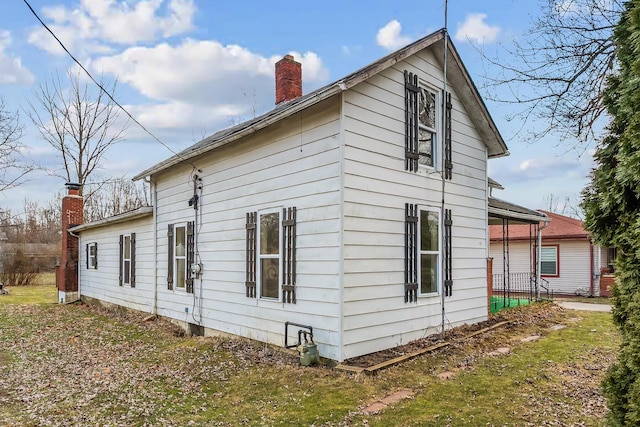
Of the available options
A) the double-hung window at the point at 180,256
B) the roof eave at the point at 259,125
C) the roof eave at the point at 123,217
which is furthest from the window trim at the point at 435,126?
the roof eave at the point at 123,217

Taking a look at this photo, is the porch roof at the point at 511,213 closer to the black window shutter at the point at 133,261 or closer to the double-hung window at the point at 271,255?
the double-hung window at the point at 271,255

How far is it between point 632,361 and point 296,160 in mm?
4866

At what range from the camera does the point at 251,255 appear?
7.44 meters

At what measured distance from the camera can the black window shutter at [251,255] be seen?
291 inches

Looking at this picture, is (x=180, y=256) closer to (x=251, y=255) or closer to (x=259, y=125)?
(x=251, y=255)

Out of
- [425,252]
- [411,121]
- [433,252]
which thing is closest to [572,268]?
[433,252]

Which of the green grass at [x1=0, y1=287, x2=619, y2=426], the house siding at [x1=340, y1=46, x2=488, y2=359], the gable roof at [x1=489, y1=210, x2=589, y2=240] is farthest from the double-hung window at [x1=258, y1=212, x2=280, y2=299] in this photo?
the gable roof at [x1=489, y1=210, x2=589, y2=240]

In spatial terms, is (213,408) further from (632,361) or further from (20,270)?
(20,270)

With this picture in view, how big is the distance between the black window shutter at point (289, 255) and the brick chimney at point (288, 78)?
15.3ft

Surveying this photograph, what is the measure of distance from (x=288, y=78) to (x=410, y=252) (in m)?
5.70

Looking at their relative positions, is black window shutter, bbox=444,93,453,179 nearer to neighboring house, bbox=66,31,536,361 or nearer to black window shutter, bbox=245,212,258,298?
neighboring house, bbox=66,31,536,361

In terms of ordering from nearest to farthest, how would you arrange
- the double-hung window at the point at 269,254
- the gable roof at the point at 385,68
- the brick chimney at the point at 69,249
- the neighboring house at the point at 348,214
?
the gable roof at the point at 385,68 → the neighboring house at the point at 348,214 → the double-hung window at the point at 269,254 → the brick chimney at the point at 69,249

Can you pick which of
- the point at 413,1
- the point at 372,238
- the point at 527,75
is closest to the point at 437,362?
the point at 372,238

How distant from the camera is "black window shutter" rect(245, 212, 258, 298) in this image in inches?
291
